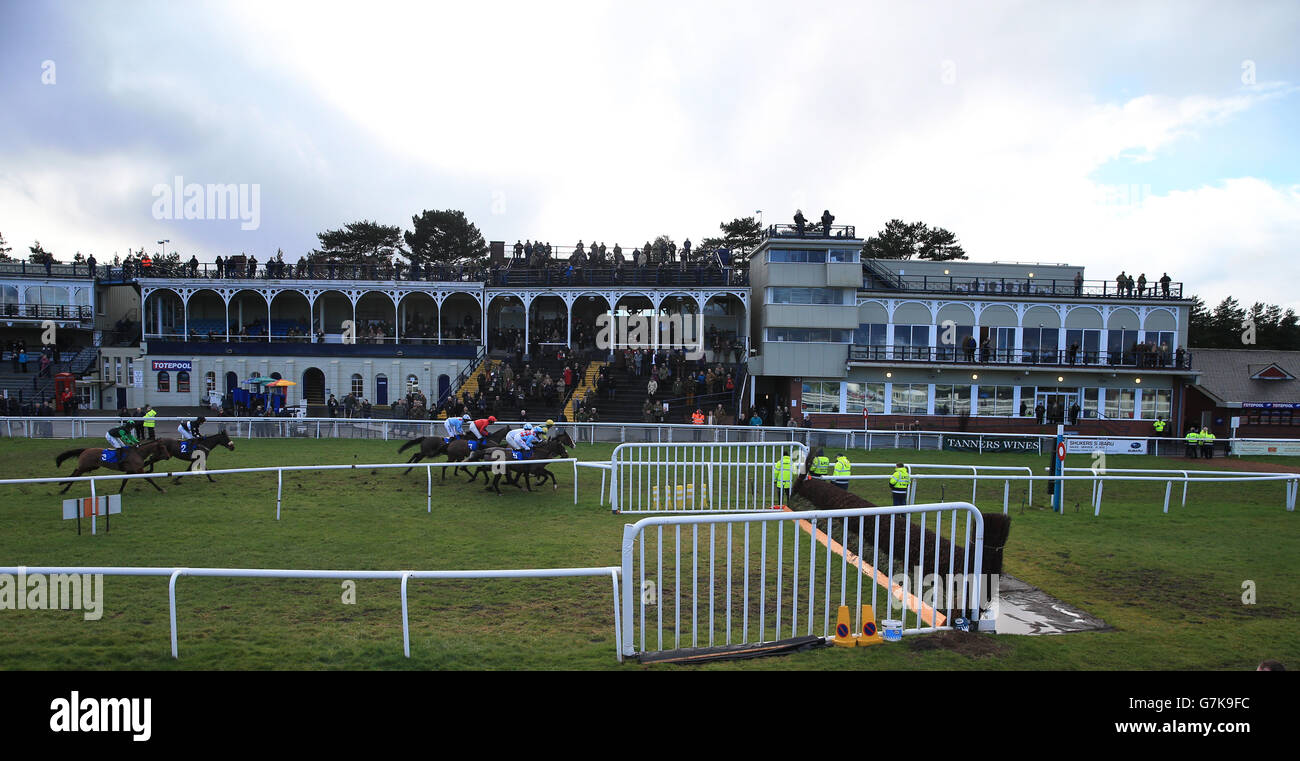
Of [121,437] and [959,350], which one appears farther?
[959,350]

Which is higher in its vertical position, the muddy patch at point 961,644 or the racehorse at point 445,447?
the racehorse at point 445,447

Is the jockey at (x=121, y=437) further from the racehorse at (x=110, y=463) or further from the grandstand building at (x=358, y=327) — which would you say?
the grandstand building at (x=358, y=327)

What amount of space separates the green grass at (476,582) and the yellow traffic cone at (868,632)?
0.10 meters

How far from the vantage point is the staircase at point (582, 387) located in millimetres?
26952

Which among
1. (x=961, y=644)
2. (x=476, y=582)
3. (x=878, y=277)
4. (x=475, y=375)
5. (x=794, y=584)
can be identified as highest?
(x=878, y=277)

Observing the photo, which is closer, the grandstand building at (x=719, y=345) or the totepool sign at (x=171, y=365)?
the grandstand building at (x=719, y=345)

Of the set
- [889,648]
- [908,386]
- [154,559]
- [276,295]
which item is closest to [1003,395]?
[908,386]


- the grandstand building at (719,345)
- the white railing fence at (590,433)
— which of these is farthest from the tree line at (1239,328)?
the white railing fence at (590,433)

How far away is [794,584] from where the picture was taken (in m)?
5.95

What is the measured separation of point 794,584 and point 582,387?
79.6ft

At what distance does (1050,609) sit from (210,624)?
8480mm

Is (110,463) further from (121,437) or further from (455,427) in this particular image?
(455,427)

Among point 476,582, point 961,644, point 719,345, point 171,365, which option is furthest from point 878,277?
point 171,365

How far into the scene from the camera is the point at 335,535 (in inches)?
422
